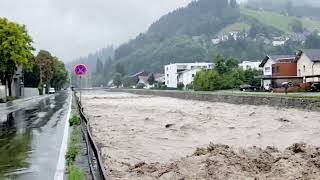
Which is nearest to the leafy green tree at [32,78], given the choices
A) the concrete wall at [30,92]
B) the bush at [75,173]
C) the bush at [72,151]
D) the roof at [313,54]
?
the concrete wall at [30,92]

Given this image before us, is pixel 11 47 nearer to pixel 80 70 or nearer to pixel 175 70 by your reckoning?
pixel 80 70

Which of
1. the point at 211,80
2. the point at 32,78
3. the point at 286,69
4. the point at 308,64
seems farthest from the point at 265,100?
the point at 32,78

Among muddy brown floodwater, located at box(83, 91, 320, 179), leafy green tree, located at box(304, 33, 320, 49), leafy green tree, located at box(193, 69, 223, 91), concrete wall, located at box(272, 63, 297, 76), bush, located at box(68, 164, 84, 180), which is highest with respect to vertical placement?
leafy green tree, located at box(304, 33, 320, 49)

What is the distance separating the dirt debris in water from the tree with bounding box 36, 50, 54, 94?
109m

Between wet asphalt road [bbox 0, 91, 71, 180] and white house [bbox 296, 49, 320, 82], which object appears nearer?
wet asphalt road [bbox 0, 91, 71, 180]

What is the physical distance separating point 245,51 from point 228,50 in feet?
23.1

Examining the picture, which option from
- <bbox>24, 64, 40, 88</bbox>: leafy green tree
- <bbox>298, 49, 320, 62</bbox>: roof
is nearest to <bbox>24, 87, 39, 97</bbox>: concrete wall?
<bbox>24, 64, 40, 88</bbox>: leafy green tree

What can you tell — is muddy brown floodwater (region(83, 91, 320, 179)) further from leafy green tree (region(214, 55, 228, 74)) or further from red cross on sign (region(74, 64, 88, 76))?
leafy green tree (region(214, 55, 228, 74))

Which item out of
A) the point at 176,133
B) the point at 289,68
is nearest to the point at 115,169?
the point at 176,133

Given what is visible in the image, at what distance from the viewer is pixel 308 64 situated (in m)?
78.9

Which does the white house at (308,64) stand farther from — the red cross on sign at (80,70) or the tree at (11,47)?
the red cross on sign at (80,70)

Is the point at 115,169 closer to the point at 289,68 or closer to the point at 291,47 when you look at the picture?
the point at 289,68

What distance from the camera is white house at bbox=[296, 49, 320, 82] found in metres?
76.5

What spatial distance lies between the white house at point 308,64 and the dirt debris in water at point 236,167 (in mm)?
62164
